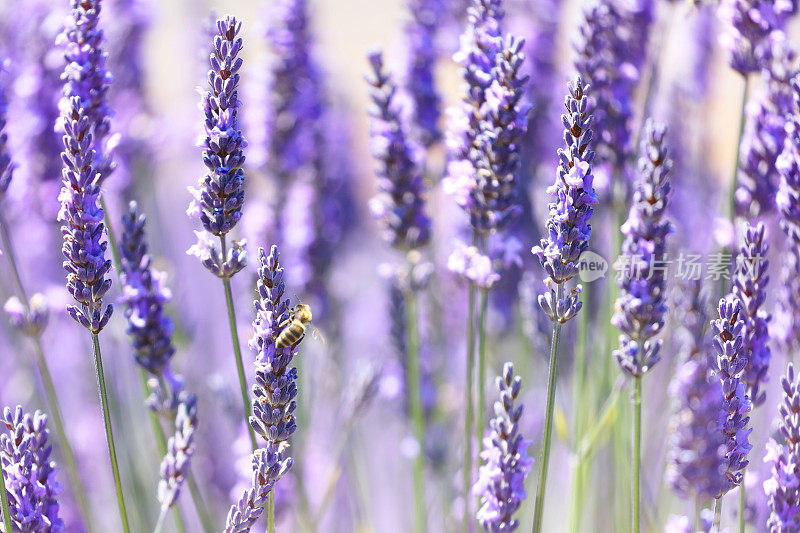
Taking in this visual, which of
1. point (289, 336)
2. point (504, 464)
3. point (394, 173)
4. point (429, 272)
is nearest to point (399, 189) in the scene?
point (394, 173)

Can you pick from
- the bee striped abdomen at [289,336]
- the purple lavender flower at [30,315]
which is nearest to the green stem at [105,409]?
the bee striped abdomen at [289,336]

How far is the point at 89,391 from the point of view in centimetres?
259

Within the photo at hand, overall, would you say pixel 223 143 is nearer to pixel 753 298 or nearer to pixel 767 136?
pixel 753 298

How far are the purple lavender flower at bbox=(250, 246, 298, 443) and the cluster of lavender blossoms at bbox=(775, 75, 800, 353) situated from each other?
809 mm

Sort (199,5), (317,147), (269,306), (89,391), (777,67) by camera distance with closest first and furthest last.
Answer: (269,306) < (777,67) < (317,147) < (89,391) < (199,5)

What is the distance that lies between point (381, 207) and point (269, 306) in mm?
648

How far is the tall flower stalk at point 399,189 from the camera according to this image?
5.29 ft

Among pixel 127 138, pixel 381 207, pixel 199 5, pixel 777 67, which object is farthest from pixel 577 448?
pixel 199 5

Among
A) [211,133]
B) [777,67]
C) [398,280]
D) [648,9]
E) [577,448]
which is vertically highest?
[648,9]

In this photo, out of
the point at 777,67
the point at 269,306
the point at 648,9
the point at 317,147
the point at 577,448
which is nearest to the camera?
the point at 269,306

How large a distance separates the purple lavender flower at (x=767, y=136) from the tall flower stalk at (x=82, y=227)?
1170 mm

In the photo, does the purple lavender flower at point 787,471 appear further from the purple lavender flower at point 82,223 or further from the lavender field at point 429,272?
the purple lavender flower at point 82,223

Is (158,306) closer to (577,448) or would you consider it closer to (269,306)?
(269,306)

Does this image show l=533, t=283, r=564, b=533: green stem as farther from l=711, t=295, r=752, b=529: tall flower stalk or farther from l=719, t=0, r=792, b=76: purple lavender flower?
l=719, t=0, r=792, b=76: purple lavender flower
